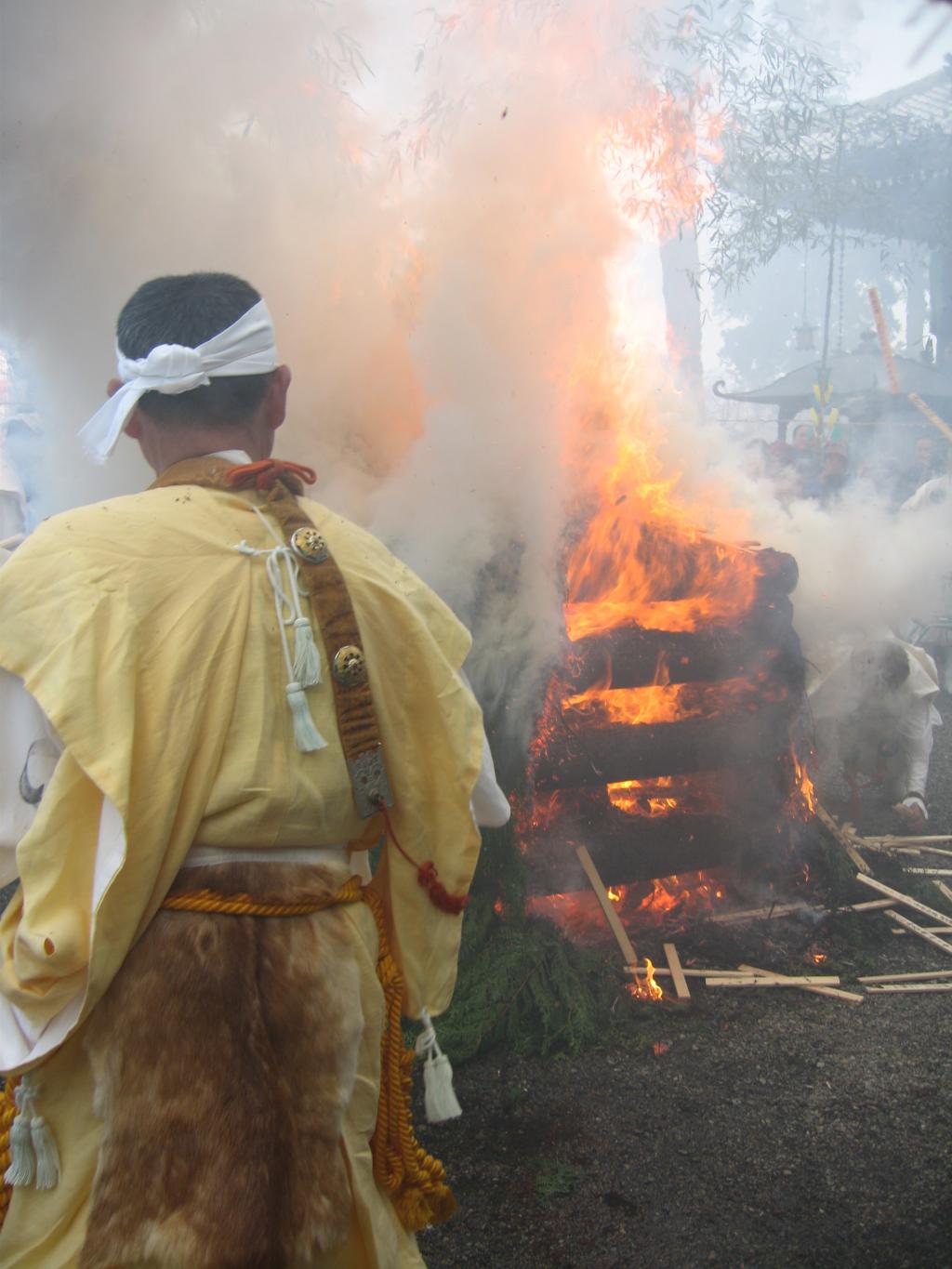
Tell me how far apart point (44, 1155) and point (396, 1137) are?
64 centimetres

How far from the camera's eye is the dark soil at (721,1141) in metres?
3.09

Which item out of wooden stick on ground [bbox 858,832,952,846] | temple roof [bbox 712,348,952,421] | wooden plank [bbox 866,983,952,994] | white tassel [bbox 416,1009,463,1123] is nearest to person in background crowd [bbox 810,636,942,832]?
wooden stick on ground [bbox 858,832,952,846]

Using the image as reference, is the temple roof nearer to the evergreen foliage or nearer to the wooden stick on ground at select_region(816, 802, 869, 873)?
the wooden stick on ground at select_region(816, 802, 869, 873)

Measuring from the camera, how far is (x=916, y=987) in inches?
186

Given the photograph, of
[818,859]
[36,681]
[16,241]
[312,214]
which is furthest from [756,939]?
[16,241]

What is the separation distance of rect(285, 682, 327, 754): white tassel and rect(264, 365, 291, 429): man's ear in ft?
1.98

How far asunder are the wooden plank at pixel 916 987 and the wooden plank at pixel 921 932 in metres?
0.40

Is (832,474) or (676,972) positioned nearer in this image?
(676,972)

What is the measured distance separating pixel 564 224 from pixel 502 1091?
5.22 meters

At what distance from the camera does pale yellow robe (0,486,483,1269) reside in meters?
1.55

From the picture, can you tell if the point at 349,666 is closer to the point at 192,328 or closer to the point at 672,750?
the point at 192,328

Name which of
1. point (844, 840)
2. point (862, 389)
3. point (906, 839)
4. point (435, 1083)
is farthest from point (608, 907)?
point (862, 389)

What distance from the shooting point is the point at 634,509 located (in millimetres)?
6191

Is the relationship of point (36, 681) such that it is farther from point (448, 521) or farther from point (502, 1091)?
point (448, 521)
